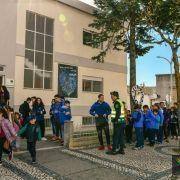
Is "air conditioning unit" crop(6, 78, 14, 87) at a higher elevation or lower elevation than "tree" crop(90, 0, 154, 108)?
lower

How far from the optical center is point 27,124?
10883 millimetres

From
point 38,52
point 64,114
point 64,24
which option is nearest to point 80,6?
point 64,24

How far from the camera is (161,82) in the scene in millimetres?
55812

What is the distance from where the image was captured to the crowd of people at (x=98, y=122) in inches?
422

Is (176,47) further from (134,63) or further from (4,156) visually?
(4,156)

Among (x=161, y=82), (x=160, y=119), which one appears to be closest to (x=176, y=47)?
(x=160, y=119)

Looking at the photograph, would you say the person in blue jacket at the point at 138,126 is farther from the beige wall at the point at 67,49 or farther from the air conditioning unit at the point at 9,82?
the air conditioning unit at the point at 9,82

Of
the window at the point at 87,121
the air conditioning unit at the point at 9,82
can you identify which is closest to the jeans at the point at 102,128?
the air conditioning unit at the point at 9,82

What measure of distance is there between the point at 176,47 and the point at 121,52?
9083mm

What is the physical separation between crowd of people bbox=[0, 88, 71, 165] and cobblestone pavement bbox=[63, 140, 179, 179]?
5.80 ft

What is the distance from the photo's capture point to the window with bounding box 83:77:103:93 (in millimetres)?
20794

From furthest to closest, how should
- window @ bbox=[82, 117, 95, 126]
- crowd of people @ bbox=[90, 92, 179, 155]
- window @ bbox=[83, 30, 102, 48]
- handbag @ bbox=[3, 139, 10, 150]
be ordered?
window @ bbox=[82, 117, 95, 126]
window @ bbox=[83, 30, 102, 48]
crowd of people @ bbox=[90, 92, 179, 155]
handbag @ bbox=[3, 139, 10, 150]

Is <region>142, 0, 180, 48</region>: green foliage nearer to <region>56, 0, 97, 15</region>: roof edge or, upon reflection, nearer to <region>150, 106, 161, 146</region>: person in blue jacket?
<region>150, 106, 161, 146</region>: person in blue jacket

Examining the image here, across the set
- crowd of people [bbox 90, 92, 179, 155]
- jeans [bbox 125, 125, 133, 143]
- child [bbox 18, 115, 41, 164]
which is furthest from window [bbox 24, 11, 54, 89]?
child [bbox 18, 115, 41, 164]
